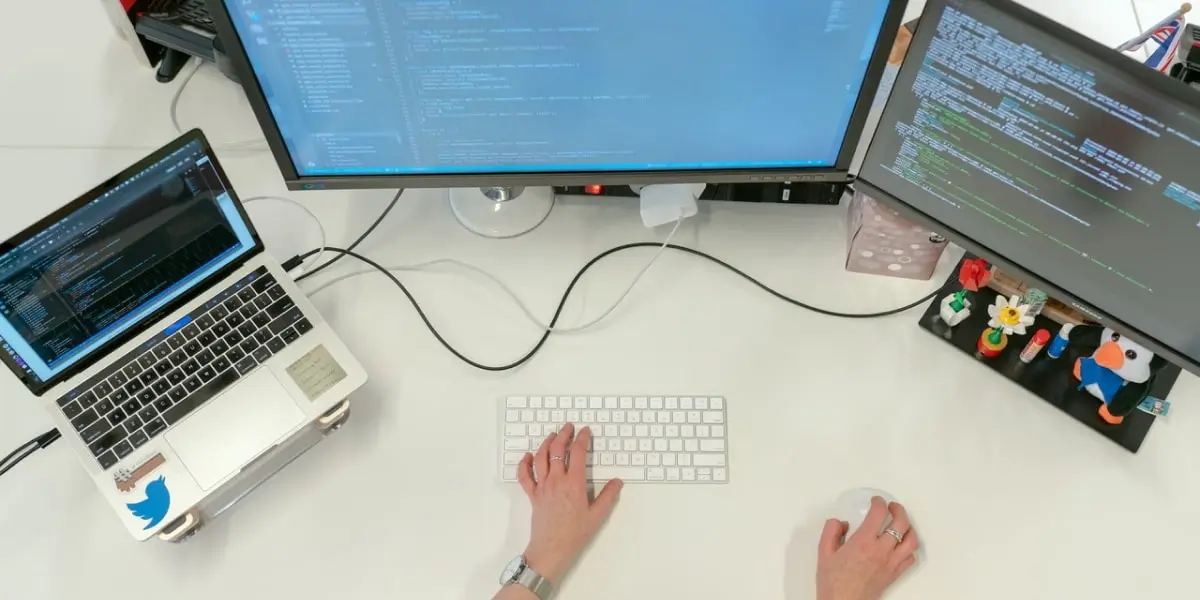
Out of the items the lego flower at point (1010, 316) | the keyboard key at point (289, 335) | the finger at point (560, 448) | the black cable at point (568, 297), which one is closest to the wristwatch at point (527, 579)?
the finger at point (560, 448)

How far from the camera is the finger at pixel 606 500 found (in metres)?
0.91

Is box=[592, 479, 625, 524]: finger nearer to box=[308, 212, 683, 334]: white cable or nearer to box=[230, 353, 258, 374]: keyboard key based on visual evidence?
box=[308, 212, 683, 334]: white cable

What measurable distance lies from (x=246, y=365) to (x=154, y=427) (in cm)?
11

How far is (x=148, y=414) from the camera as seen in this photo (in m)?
0.91

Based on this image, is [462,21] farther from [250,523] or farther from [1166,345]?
[1166,345]

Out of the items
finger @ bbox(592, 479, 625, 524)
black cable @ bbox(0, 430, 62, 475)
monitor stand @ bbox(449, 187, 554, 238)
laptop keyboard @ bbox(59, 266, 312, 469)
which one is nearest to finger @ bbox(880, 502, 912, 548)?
finger @ bbox(592, 479, 625, 524)

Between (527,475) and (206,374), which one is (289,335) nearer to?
(206,374)

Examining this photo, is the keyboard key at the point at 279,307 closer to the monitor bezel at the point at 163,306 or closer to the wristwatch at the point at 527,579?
the monitor bezel at the point at 163,306

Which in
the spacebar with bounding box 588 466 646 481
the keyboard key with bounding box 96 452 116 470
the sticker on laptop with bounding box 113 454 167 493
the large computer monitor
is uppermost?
the large computer monitor

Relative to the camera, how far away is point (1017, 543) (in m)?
0.91

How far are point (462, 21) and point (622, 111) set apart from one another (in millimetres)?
192

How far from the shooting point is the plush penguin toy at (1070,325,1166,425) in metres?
0.92

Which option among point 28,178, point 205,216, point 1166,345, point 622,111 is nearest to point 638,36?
point 622,111

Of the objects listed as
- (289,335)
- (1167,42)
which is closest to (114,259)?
(289,335)
